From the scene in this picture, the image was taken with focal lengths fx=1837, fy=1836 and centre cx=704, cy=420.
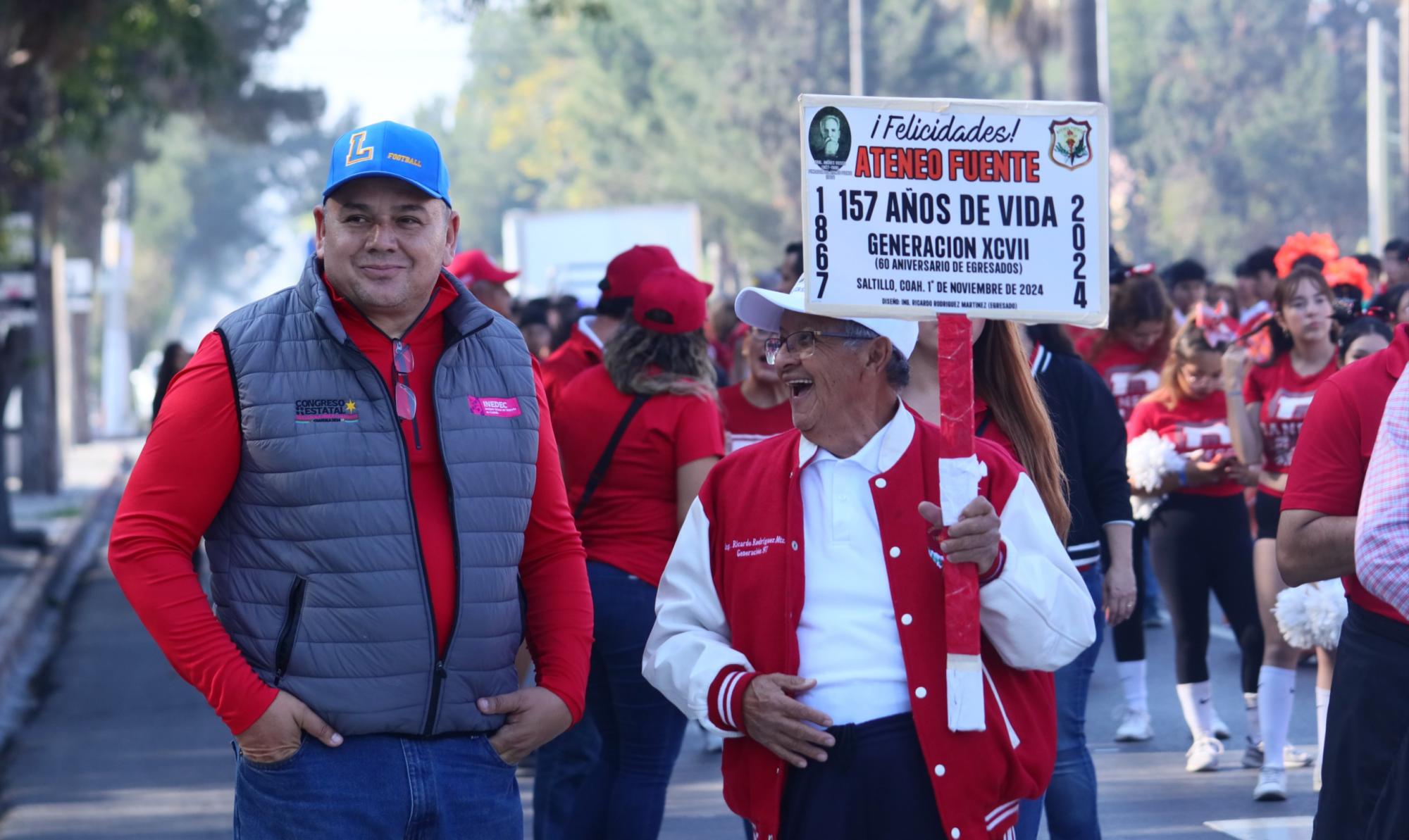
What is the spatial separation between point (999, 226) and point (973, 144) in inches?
6.4

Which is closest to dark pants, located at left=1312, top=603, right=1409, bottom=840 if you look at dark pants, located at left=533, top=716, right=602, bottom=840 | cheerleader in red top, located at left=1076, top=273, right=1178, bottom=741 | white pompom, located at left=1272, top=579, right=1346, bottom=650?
dark pants, located at left=533, top=716, right=602, bottom=840

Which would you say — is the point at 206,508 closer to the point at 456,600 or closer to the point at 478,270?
the point at 456,600

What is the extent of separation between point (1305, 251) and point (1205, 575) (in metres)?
2.68

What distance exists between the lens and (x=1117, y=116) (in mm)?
76438

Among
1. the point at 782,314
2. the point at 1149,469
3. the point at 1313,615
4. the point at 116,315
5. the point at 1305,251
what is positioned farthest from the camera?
the point at 116,315

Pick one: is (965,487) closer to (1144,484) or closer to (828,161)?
(828,161)

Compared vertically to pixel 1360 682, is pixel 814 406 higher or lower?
higher

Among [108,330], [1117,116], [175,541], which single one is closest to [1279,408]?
[175,541]

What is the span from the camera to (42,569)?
16.9 meters

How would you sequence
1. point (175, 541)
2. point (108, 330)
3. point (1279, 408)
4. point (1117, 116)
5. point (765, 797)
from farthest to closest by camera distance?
point (1117, 116)
point (108, 330)
point (1279, 408)
point (765, 797)
point (175, 541)

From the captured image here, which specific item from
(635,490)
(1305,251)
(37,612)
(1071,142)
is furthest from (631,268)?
(37,612)

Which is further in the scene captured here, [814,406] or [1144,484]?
[1144,484]

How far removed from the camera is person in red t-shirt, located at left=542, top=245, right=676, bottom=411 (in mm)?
6344

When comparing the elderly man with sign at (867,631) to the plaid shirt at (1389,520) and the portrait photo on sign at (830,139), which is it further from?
the plaid shirt at (1389,520)
